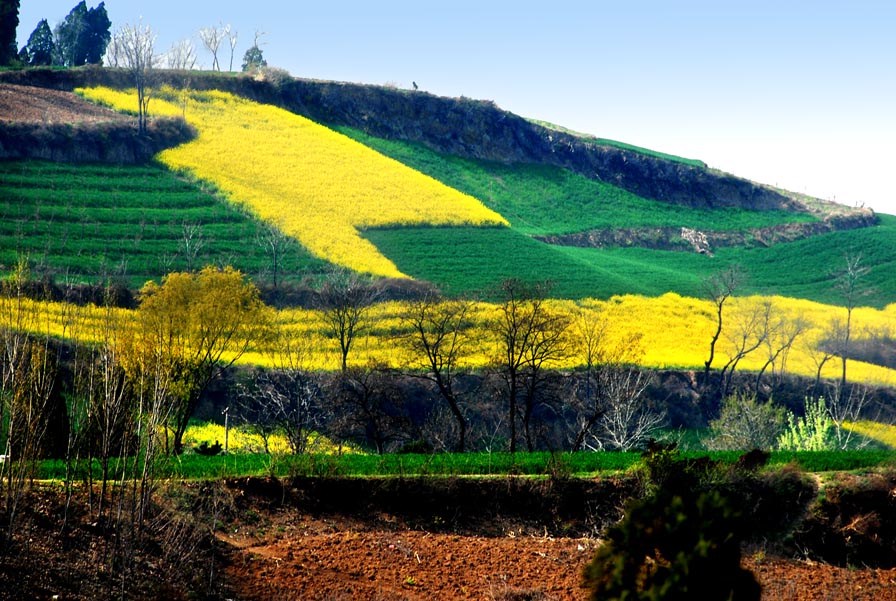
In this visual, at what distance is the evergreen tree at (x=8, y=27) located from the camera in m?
96.2

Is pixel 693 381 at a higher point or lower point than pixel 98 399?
lower

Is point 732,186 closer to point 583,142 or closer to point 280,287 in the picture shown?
point 583,142

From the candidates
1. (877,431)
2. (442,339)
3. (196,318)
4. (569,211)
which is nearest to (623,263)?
(569,211)

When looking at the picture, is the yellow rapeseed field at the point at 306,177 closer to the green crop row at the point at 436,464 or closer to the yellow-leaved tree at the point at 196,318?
the yellow-leaved tree at the point at 196,318

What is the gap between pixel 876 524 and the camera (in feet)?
78.2

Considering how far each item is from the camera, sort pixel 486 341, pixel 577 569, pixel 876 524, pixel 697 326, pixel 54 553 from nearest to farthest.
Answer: pixel 54 553
pixel 577 569
pixel 876 524
pixel 486 341
pixel 697 326

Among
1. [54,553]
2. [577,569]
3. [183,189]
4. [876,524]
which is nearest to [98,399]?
[54,553]

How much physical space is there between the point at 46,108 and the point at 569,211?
57.0 metres

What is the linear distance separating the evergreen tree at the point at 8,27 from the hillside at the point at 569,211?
31.6 feet

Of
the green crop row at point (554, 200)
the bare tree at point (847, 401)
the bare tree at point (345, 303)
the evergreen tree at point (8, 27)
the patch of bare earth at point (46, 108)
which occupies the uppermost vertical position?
the evergreen tree at point (8, 27)

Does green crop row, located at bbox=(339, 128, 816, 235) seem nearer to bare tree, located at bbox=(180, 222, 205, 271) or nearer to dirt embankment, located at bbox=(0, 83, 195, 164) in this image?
dirt embankment, located at bbox=(0, 83, 195, 164)

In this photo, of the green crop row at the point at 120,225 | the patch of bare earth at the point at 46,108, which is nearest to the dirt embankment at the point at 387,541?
the green crop row at the point at 120,225

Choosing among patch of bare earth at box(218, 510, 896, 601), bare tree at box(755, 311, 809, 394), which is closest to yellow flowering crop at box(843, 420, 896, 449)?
bare tree at box(755, 311, 809, 394)

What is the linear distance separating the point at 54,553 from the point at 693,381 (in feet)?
157
